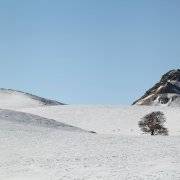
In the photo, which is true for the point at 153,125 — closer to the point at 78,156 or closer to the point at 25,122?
the point at 25,122

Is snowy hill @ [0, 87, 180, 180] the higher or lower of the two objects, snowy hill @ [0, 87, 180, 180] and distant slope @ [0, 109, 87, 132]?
the lower

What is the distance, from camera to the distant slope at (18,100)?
411ft

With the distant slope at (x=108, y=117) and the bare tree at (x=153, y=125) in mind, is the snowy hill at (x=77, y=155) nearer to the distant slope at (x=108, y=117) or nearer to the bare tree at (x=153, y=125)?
the bare tree at (x=153, y=125)

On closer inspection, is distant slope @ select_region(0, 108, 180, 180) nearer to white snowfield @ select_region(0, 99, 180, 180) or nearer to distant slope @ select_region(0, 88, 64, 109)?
white snowfield @ select_region(0, 99, 180, 180)

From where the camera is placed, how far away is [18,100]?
133750 mm

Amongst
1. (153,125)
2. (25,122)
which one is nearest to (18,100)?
(153,125)

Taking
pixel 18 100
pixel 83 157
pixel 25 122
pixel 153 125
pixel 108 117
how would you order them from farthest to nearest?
1. pixel 18 100
2. pixel 108 117
3. pixel 153 125
4. pixel 25 122
5. pixel 83 157

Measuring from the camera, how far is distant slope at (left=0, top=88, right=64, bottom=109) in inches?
4926

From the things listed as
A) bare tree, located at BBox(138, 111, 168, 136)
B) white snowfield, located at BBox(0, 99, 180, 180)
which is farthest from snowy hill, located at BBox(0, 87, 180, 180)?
bare tree, located at BBox(138, 111, 168, 136)

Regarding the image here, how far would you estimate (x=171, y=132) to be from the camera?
215 ft

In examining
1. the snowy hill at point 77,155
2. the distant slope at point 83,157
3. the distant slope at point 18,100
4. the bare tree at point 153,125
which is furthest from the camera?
the distant slope at point 18,100

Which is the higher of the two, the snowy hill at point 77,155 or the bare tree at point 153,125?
the bare tree at point 153,125

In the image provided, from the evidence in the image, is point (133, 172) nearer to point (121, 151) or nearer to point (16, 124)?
point (121, 151)

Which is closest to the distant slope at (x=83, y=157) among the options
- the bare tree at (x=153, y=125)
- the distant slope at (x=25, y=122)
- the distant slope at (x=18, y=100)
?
the distant slope at (x=25, y=122)
